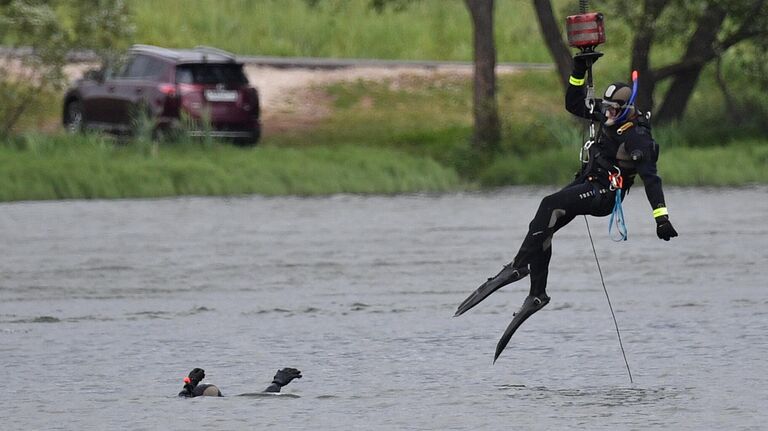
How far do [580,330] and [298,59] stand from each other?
91.0ft

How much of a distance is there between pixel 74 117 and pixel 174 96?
2.95m

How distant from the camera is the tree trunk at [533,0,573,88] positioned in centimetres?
3120

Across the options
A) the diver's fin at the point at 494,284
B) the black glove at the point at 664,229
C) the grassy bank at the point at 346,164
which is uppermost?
the black glove at the point at 664,229

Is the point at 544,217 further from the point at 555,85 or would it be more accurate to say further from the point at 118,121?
the point at 555,85

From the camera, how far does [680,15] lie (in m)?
30.7

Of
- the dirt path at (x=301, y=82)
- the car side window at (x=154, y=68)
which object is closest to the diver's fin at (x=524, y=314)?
the car side window at (x=154, y=68)

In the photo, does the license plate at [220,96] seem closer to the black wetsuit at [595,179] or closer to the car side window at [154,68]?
the car side window at [154,68]

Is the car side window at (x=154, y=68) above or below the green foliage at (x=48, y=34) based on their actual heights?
below

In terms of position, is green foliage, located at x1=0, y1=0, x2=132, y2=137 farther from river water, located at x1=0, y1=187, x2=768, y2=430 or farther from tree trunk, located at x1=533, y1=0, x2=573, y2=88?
tree trunk, located at x1=533, y1=0, x2=573, y2=88

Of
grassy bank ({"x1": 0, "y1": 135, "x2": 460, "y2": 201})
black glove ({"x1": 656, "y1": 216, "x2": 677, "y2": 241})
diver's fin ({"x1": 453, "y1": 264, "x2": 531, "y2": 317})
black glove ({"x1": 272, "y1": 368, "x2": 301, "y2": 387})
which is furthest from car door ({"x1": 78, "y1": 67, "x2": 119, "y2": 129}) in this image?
black glove ({"x1": 656, "y1": 216, "x2": 677, "y2": 241})

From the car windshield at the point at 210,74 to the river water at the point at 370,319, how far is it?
496 centimetres

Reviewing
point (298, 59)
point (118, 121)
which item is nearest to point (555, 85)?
point (298, 59)

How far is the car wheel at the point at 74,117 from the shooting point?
1263 inches

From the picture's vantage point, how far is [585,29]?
12414 mm
